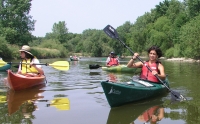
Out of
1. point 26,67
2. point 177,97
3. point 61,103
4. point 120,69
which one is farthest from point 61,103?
point 120,69

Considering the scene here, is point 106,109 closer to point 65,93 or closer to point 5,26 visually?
point 65,93

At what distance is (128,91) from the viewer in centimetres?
498

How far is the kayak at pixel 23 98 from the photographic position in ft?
16.9

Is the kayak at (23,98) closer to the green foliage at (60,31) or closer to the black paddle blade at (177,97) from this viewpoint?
the black paddle blade at (177,97)

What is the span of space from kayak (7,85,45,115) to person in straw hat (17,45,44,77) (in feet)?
1.53

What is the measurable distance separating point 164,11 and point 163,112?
194 feet

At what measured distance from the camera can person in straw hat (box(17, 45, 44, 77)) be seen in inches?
282

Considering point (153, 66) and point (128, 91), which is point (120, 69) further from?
point (128, 91)

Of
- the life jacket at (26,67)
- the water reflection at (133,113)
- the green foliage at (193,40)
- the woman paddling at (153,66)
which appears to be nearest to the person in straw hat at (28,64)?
the life jacket at (26,67)

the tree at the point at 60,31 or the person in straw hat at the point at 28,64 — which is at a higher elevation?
the tree at the point at 60,31

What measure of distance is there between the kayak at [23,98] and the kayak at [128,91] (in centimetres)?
162

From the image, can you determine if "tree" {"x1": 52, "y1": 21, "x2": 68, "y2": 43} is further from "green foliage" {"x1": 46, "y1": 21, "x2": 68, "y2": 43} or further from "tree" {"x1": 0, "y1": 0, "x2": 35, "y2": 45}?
"tree" {"x1": 0, "y1": 0, "x2": 35, "y2": 45}

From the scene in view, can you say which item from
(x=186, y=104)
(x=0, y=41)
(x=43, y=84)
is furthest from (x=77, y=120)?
(x=0, y=41)

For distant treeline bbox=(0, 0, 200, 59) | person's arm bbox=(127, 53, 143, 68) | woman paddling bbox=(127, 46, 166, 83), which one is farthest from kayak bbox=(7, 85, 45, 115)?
distant treeline bbox=(0, 0, 200, 59)
